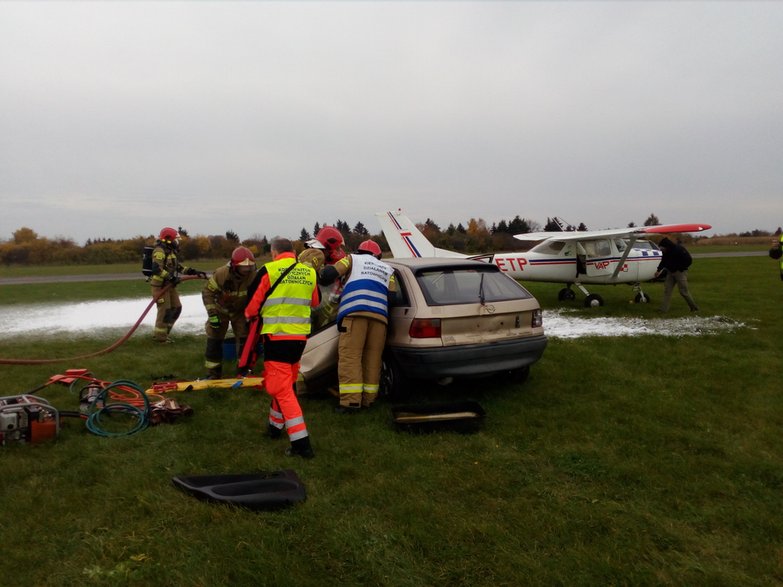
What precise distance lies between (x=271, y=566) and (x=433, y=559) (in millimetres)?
867

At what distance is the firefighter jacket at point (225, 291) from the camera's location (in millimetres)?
6312

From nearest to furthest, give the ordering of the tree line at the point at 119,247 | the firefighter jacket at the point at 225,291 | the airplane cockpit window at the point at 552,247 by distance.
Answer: the firefighter jacket at the point at 225,291 < the airplane cockpit window at the point at 552,247 < the tree line at the point at 119,247

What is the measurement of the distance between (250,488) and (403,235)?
12.4 meters

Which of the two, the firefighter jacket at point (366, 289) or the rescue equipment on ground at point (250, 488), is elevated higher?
the firefighter jacket at point (366, 289)

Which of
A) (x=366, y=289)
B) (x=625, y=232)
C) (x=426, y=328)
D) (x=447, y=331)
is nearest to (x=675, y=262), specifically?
(x=625, y=232)

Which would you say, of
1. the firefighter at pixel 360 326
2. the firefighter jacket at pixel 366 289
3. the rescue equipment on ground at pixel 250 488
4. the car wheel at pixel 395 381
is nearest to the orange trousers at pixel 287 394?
the rescue equipment on ground at pixel 250 488

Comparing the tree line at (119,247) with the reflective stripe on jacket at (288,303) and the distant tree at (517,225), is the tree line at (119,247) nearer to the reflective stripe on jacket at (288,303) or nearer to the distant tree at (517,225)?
the distant tree at (517,225)

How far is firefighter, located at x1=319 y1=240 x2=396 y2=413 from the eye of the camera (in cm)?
498

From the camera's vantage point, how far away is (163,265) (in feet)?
29.2

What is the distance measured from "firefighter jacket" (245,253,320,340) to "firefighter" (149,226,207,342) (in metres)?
5.16

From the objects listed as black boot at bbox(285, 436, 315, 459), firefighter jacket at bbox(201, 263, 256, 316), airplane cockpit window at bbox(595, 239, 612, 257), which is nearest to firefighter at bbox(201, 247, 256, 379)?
Answer: firefighter jacket at bbox(201, 263, 256, 316)

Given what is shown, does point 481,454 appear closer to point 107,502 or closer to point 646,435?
point 646,435

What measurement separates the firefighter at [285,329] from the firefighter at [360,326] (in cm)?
68

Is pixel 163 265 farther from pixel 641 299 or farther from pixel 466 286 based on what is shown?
pixel 641 299
